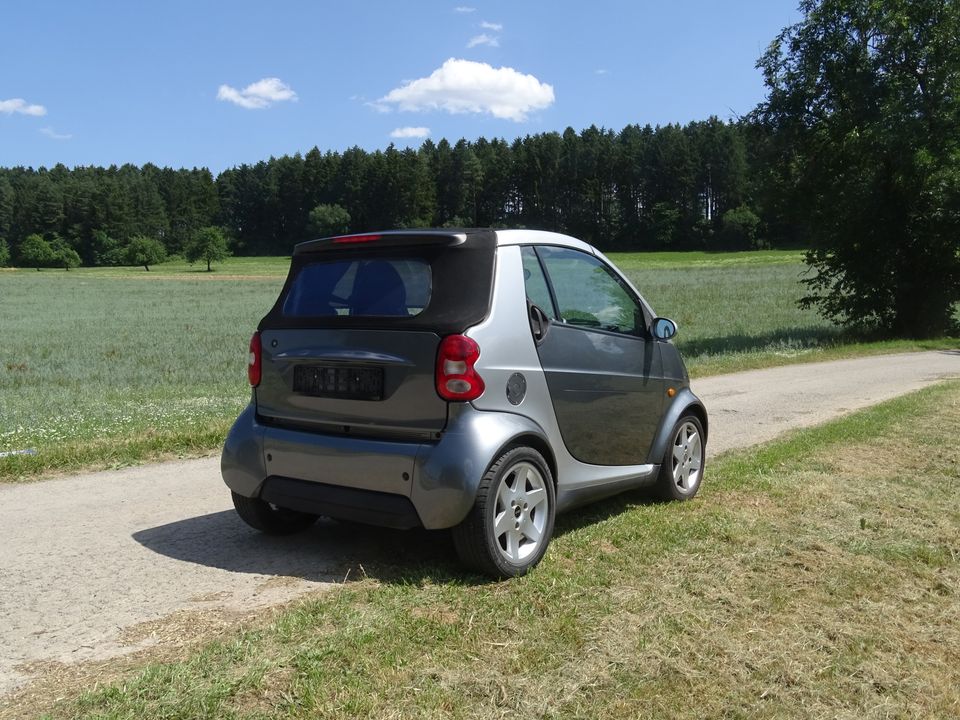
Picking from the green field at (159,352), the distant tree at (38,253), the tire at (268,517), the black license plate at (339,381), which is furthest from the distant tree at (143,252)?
the black license plate at (339,381)

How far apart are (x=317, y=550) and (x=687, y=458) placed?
281 cm

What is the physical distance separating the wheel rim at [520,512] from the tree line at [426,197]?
348 feet

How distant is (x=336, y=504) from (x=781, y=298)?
3688cm

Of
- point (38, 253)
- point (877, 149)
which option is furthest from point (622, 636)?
point (38, 253)

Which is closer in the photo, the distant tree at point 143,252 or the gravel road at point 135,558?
the gravel road at point 135,558

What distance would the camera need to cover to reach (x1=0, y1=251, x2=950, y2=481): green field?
870cm

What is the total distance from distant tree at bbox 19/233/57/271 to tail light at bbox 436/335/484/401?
119 meters

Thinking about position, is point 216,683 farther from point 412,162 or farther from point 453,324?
point 412,162

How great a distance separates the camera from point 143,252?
109 metres

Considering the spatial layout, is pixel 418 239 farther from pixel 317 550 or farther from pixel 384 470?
pixel 317 550

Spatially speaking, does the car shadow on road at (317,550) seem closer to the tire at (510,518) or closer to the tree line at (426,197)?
the tire at (510,518)

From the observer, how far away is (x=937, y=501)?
19.6ft

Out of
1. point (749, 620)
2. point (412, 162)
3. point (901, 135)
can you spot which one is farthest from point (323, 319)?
point (412, 162)

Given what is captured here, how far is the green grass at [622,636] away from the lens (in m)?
3.16
